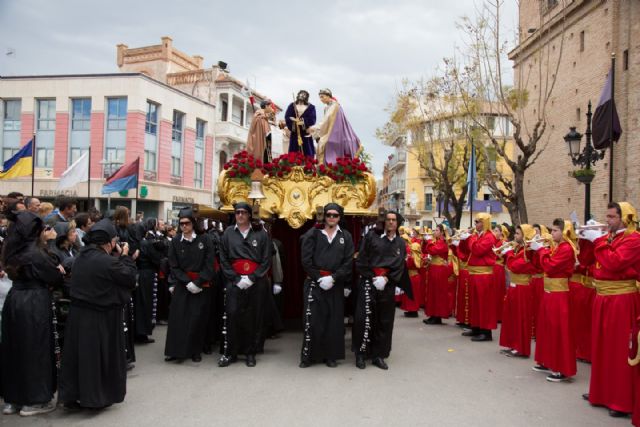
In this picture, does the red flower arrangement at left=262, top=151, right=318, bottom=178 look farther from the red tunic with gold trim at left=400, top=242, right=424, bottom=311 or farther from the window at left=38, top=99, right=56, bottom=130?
the window at left=38, top=99, right=56, bottom=130

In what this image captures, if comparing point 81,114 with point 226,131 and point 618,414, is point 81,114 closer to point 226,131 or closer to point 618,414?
point 226,131

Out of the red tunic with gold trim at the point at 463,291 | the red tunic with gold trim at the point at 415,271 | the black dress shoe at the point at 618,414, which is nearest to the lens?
the black dress shoe at the point at 618,414

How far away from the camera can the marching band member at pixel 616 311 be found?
16.7 feet

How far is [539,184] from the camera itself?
916 inches

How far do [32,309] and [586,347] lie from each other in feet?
23.6

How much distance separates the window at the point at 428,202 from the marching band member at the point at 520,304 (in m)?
43.1

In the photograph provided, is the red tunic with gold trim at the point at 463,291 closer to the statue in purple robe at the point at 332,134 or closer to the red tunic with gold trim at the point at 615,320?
the statue in purple robe at the point at 332,134

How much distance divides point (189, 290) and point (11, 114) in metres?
26.0

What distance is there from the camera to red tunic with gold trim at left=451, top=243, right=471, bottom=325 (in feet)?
30.0

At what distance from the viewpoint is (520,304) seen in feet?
24.7

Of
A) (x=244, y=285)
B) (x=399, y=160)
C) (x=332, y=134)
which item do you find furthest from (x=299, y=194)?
(x=399, y=160)

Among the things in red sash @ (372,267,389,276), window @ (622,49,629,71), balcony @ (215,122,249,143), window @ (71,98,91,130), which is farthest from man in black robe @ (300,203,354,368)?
balcony @ (215,122,249,143)

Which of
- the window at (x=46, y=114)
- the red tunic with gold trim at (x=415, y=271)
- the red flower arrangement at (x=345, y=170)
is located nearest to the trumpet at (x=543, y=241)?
the red flower arrangement at (x=345, y=170)

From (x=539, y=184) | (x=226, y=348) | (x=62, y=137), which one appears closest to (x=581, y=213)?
(x=539, y=184)
